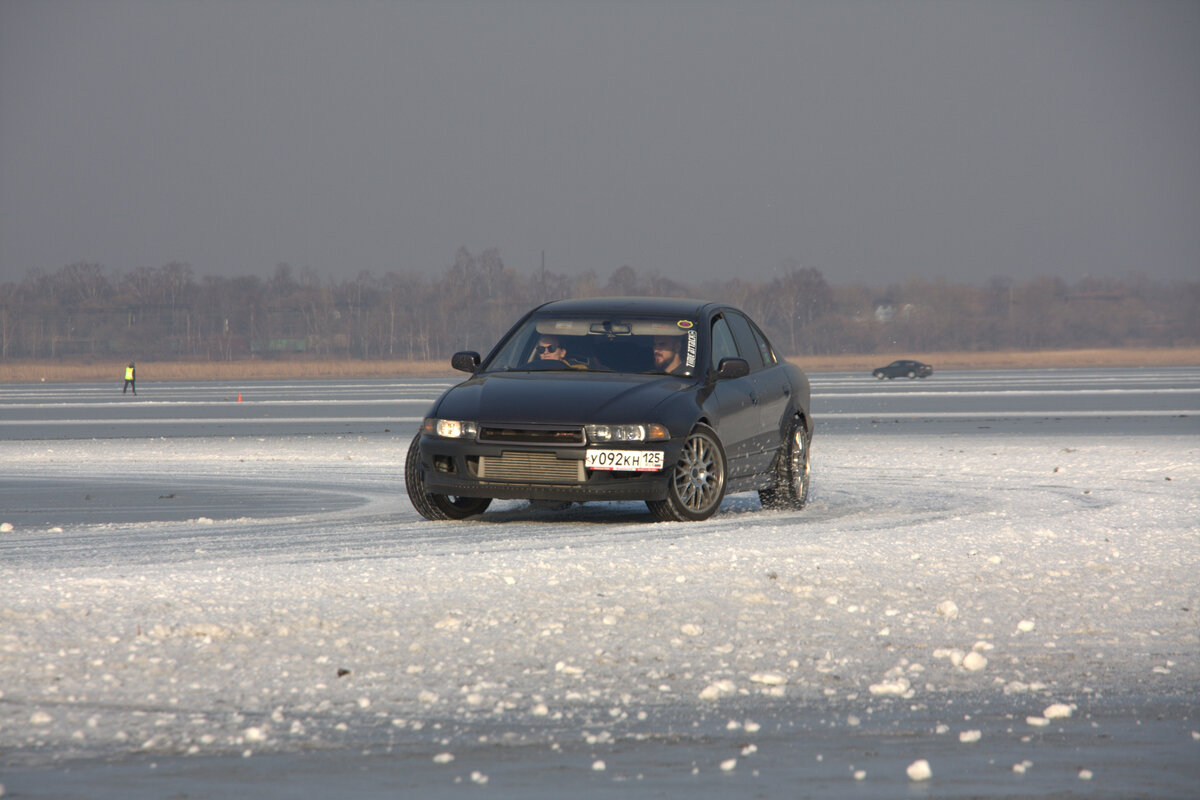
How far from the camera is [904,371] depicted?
70.1 metres

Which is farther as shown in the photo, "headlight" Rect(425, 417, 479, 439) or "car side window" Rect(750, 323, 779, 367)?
"car side window" Rect(750, 323, 779, 367)

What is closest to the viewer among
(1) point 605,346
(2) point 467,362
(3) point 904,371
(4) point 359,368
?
(1) point 605,346

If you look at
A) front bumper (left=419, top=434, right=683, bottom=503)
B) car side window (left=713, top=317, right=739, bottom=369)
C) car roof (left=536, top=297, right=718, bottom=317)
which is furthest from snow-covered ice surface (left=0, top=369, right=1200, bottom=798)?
car roof (left=536, top=297, right=718, bottom=317)

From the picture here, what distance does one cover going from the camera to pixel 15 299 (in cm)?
17762

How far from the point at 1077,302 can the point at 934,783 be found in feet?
672

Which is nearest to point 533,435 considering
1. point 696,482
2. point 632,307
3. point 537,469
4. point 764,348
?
point 537,469

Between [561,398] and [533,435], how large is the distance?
1.25ft

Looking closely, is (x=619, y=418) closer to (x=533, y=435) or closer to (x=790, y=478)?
(x=533, y=435)

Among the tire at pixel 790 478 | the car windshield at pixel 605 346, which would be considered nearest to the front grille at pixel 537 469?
the car windshield at pixel 605 346

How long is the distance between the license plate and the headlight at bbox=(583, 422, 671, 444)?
90 mm

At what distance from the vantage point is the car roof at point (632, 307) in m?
12.0

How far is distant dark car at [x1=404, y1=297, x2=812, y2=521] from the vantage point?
33.8ft

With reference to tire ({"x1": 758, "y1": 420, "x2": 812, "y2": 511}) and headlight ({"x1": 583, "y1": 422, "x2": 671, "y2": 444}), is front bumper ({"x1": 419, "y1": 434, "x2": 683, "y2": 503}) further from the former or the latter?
tire ({"x1": 758, "y1": 420, "x2": 812, "y2": 511})

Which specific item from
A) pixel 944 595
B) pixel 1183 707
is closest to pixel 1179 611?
pixel 944 595
